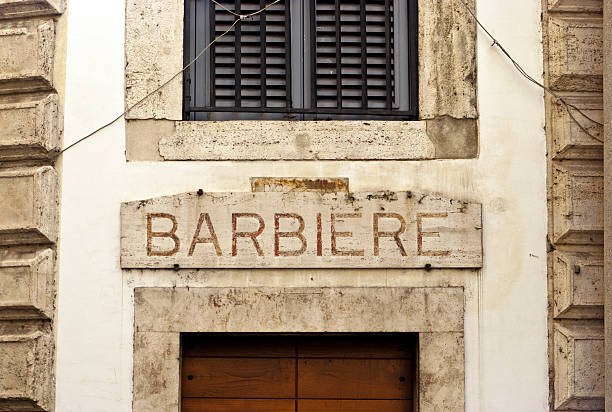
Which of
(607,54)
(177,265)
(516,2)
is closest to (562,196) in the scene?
(607,54)

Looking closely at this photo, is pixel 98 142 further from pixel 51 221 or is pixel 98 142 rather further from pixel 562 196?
pixel 562 196

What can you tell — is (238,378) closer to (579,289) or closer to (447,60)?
(579,289)

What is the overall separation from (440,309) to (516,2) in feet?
6.65

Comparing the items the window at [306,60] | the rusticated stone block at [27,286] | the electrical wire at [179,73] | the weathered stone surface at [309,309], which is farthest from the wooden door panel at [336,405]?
the electrical wire at [179,73]

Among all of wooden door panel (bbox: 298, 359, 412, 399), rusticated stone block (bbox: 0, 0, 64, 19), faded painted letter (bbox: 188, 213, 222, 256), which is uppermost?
rusticated stone block (bbox: 0, 0, 64, 19)

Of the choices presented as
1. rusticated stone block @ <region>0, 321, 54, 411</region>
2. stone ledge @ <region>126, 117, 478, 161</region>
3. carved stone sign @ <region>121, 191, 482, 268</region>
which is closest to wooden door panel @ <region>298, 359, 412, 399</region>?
carved stone sign @ <region>121, 191, 482, 268</region>

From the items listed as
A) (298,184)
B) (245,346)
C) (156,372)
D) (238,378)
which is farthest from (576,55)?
(156,372)

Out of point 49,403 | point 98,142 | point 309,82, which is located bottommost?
point 49,403

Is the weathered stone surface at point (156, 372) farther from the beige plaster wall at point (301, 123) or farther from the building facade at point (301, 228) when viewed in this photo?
the beige plaster wall at point (301, 123)

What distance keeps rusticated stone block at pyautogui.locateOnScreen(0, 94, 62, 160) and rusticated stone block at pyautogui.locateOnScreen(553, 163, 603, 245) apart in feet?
10.4

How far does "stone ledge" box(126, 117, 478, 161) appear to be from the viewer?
6082 millimetres

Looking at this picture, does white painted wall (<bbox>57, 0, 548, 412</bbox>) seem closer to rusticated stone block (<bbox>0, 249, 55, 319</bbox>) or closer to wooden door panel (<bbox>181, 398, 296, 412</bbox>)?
rusticated stone block (<bbox>0, 249, 55, 319</bbox>)

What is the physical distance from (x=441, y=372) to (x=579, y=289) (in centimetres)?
99

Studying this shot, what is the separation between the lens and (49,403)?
590 cm
